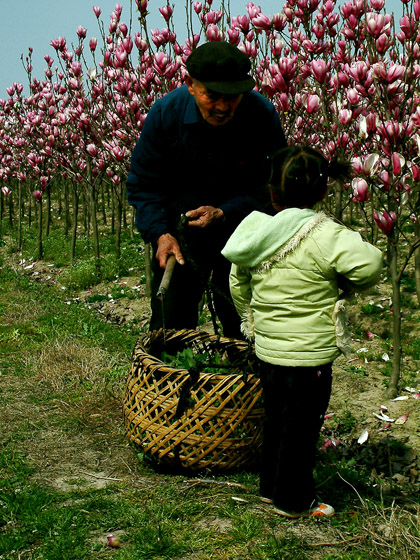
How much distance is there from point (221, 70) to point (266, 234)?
2.69 feet

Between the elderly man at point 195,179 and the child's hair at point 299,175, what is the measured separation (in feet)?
1.90

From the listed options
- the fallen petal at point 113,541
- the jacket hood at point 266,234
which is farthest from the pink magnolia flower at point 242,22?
the fallen petal at point 113,541

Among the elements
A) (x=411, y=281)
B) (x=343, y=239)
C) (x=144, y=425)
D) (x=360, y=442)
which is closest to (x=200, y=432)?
(x=144, y=425)

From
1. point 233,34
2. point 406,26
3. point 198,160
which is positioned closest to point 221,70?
point 198,160

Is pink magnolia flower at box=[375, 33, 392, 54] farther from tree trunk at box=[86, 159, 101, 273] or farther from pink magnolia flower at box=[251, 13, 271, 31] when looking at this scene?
tree trunk at box=[86, 159, 101, 273]

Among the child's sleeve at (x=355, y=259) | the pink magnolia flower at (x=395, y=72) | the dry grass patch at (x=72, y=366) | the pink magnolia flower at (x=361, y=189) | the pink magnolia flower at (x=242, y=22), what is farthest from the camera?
the pink magnolia flower at (x=242, y=22)

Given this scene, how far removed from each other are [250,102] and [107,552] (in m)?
2.15

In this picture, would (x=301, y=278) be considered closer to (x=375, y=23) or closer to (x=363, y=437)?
(x=363, y=437)

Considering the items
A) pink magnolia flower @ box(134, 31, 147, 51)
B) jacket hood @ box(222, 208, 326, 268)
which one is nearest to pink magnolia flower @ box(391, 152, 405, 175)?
jacket hood @ box(222, 208, 326, 268)

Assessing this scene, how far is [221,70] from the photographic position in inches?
106

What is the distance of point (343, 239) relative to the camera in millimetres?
2275

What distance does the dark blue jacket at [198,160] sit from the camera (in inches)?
122

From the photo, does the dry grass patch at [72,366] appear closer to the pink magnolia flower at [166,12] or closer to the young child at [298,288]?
the young child at [298,288]

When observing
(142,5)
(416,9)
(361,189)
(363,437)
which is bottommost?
(363,437)
